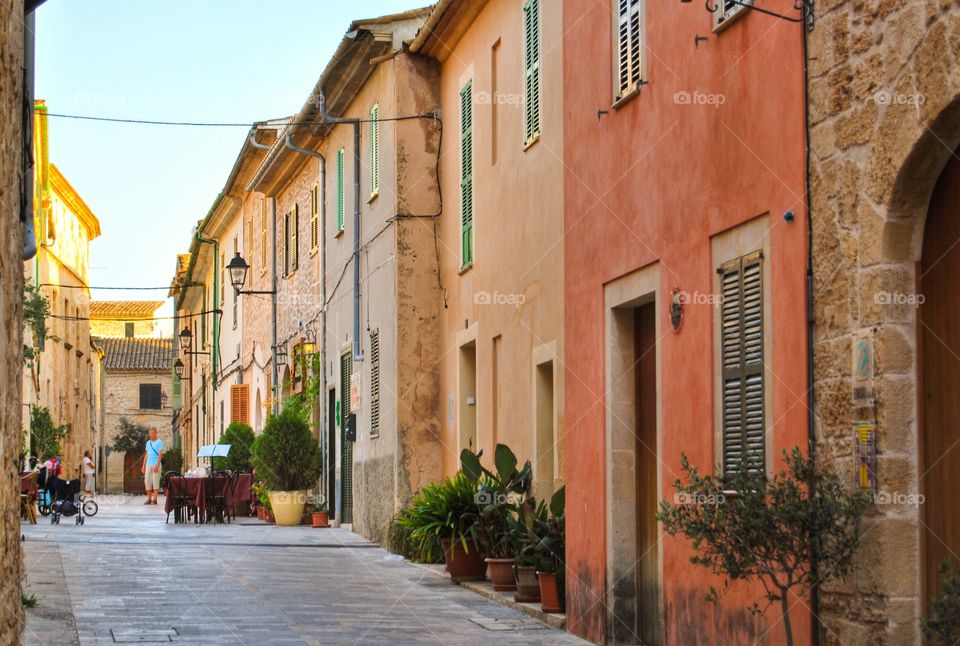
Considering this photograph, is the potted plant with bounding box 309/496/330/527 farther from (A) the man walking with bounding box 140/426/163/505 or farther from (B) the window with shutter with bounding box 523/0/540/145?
(A) the man walking with bounding box 140/426/163/505

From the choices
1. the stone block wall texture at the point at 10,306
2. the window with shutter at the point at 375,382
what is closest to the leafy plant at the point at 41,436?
the window with shutter at the point at 375,382

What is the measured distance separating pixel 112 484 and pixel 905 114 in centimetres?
Result: 6877

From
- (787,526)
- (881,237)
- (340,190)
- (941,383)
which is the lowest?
(787,526)

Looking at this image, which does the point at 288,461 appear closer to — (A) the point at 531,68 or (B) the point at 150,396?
(A) the point at 531,68

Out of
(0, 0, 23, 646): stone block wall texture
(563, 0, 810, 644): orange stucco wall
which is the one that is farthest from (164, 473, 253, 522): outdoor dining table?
(0, 0, 23, 646): stone block wall texture

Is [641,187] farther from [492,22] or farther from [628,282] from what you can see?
[492,22]

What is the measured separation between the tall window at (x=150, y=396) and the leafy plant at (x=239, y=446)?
151 feet

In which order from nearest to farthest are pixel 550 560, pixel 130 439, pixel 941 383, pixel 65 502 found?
pixel 941 383 → pixel 550 560 → pixel 65 502 → pixel 130 439

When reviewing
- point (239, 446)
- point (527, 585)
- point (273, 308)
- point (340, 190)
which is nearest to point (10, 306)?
point (527, 585)

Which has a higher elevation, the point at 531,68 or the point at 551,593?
the point at 531,68

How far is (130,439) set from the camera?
238 ft

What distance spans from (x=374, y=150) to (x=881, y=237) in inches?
563

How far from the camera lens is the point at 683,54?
30.8ft

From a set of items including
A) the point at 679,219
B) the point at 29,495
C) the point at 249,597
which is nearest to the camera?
the point at 679,219
